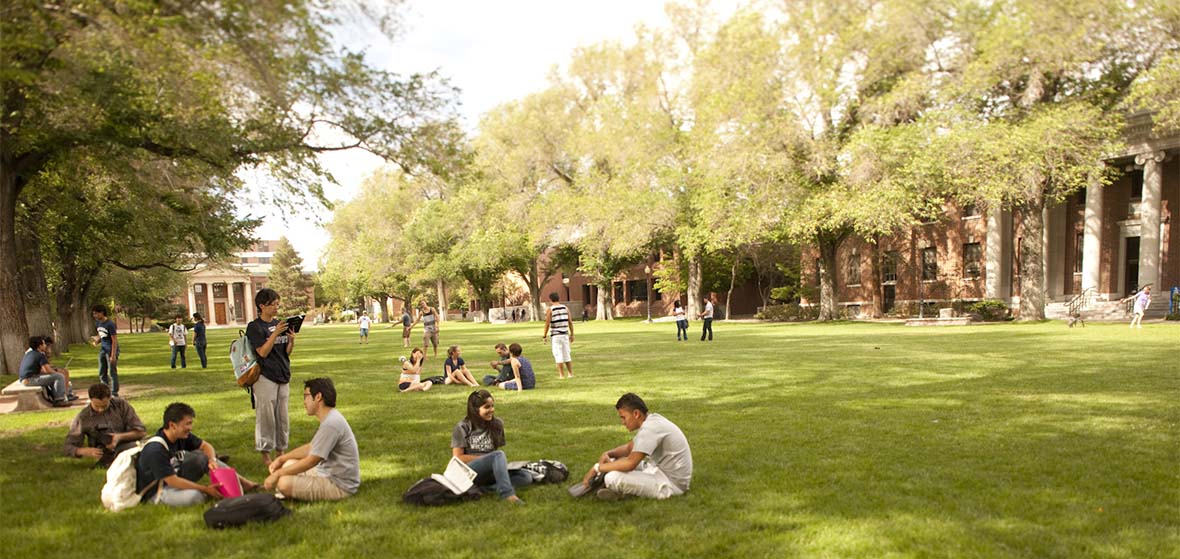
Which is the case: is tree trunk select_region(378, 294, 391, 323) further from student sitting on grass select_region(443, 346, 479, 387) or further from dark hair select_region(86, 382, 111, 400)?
dark hair select_region(86, 382, 111, 400)

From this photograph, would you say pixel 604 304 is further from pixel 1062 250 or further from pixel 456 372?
pixel 456 372

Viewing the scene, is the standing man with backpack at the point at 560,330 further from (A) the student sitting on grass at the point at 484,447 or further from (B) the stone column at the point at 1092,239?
(B) the stone column at the point at 1092,239

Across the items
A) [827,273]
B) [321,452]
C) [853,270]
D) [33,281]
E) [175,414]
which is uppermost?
[853,270]

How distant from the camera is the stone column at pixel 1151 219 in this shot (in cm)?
3031

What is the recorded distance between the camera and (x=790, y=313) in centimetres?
4272

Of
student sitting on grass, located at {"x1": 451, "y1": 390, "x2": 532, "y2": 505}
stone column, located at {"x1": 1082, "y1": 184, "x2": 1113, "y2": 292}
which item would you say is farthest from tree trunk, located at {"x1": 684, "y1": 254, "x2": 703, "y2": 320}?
student sitting on grass, located at {"x1": 451, "y1": 390, "x2": 532, "y2": 505}

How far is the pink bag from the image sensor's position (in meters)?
5.94

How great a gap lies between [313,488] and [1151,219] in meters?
36.8

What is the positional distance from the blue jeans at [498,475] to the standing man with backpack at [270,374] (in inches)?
92.7

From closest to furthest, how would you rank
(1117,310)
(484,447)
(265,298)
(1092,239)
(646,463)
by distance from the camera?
(646,463)
(484,447)
(265,298)
(1117,310)
(1092,239)

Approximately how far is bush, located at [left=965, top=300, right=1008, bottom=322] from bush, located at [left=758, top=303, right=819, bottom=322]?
975 centimetres

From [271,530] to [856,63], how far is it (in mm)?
32626

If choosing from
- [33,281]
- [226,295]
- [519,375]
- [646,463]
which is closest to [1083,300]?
[519,375]

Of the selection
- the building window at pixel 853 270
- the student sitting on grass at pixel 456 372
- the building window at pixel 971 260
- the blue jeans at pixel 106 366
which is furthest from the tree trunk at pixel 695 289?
the blue jeans at pixel 106 366
